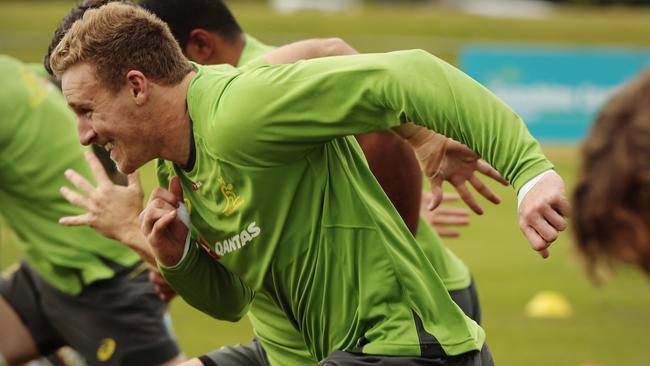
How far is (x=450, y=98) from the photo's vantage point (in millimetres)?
3773

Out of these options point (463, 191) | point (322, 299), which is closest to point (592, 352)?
point (463, 191)

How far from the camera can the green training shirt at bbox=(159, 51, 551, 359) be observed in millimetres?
3795

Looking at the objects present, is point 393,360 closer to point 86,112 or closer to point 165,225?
point 165,225

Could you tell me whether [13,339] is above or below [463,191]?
below

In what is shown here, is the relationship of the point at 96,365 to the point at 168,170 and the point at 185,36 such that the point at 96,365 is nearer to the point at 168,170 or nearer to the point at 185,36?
the point at 185,36

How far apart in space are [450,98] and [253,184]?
28.7 inches

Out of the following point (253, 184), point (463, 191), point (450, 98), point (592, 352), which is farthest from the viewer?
point (592, 352)

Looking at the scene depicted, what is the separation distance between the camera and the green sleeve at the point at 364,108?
3760mm

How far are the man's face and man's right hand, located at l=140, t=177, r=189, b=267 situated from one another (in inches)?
5.6

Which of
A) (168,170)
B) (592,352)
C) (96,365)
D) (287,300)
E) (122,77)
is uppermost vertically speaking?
(122,77)

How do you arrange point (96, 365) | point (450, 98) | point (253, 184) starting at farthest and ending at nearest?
1. point (96, 365)
2. point (253, 184)
3. point (450, 98)

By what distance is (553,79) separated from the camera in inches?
795

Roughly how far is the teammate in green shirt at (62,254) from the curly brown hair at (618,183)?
4377mm

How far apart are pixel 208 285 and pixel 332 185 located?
0.79m
